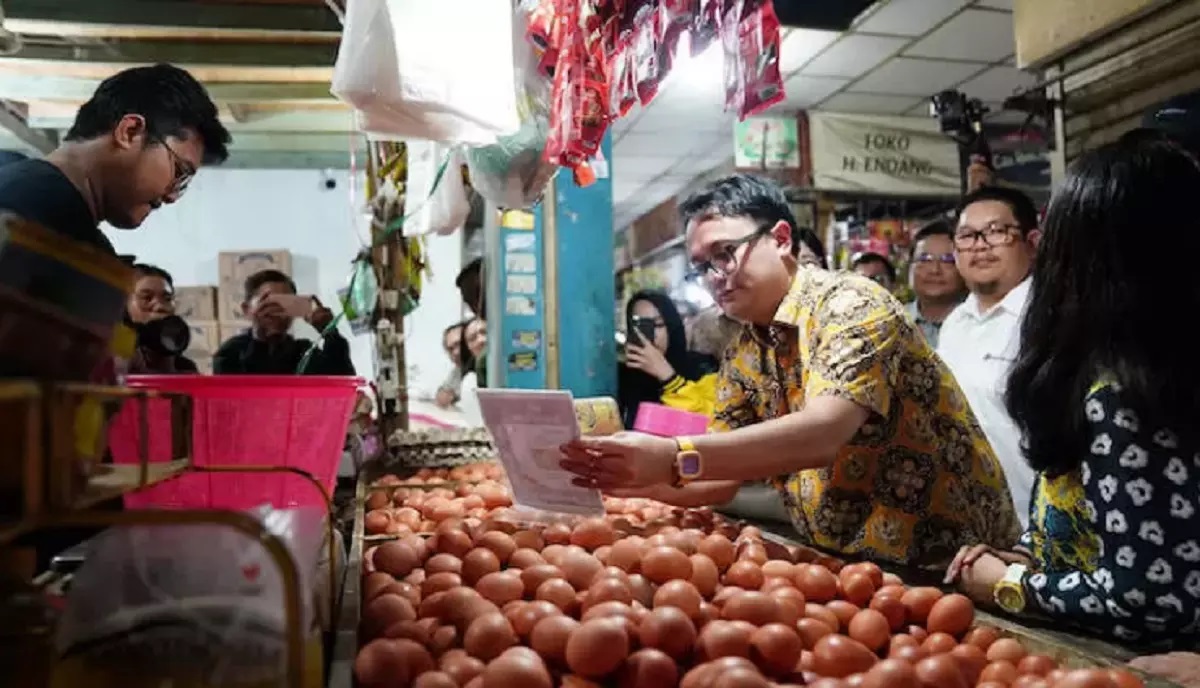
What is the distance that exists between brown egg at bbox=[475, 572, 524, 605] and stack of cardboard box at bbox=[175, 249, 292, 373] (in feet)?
22.9

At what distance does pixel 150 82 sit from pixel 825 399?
66.4 inches

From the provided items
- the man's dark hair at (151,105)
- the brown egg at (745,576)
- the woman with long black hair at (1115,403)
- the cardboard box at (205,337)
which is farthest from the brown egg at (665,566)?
the cardboard box at (205,337)

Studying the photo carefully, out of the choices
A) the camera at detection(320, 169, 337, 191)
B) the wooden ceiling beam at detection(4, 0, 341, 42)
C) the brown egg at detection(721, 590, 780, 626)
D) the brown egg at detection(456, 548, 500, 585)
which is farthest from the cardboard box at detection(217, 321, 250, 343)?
the brown egg at detection(721, 590, 780, 626)

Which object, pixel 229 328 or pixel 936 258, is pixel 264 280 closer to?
pixel 936 258

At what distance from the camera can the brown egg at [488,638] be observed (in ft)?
4.25

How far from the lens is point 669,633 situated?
1286 millimetres

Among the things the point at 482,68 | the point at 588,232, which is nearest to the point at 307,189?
the point at 588,232

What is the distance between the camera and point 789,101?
7.77 metres

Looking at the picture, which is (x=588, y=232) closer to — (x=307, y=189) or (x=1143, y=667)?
(x=1143, y=667)

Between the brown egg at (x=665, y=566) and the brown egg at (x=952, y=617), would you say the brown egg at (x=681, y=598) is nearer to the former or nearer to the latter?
the brown egg at (x=665, y=566)

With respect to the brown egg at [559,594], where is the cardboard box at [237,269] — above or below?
above

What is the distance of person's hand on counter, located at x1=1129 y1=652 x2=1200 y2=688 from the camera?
4.03 ft

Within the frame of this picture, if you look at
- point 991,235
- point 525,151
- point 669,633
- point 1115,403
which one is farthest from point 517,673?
point 991,235

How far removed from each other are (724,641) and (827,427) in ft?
2.27
